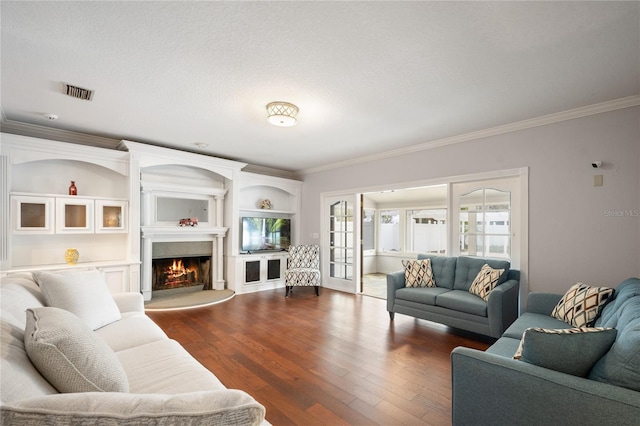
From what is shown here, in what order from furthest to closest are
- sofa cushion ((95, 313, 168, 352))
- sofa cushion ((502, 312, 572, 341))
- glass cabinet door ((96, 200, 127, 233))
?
glass cabinet door ((96, 200, 127, 233))
sofa cushion ((502, 312, 572, 341))
sofa cushion ((95, 313, 168, 352))

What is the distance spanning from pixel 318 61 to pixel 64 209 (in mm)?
4024

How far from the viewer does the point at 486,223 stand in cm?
418

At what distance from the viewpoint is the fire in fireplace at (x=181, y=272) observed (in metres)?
5.37

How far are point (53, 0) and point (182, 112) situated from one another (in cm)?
174

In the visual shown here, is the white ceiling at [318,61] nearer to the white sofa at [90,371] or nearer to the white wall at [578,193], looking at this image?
the white wall at [578,193]

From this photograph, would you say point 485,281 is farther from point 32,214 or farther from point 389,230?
point 32,214

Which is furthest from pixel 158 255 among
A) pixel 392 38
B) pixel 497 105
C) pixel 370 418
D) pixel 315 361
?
pixel 497 105

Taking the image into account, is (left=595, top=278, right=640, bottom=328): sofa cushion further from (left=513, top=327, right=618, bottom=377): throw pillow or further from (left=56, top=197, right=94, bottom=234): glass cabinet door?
(left=56, top=197, right=94, bottom=234): glass cabinet door

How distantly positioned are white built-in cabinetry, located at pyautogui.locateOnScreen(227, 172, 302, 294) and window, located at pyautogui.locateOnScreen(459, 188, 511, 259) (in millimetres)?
3615

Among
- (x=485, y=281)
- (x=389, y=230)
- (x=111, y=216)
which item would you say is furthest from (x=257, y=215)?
(x=485, y=281)

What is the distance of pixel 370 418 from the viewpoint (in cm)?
203

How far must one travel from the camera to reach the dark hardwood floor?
2.14 meters

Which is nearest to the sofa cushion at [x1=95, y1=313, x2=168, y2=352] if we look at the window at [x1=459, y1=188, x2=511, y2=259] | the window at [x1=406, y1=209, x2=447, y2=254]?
the window at [x1=459, y1=188, x2=511, y2=259]

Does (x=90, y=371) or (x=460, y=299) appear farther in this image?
(x=460, y=299)
